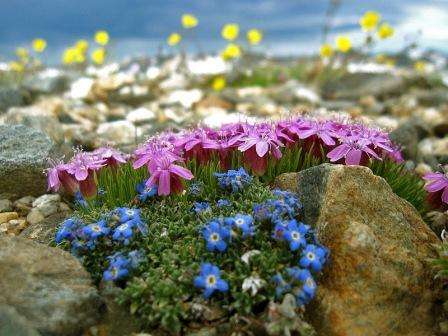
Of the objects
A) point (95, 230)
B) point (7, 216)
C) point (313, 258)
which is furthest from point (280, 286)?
point (7, 216)

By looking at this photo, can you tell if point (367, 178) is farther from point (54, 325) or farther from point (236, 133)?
point (54, 325)

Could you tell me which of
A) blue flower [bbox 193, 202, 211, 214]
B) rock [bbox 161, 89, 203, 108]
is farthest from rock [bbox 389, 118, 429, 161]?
rock [bbox 161, 89, 203, 108]

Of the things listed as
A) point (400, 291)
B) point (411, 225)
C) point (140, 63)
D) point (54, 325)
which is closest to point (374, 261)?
point (400, 291)

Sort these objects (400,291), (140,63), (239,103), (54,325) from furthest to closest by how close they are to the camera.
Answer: (140,63) → (239,103) → (400,291) → (54,325)

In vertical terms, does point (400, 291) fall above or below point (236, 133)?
below

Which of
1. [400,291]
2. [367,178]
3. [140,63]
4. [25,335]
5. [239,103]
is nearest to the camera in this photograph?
[25,335]

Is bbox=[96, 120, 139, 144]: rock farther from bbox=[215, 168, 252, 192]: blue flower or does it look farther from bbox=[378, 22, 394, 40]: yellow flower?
bbox=[378, 22, 394, 40]: yellow flower
